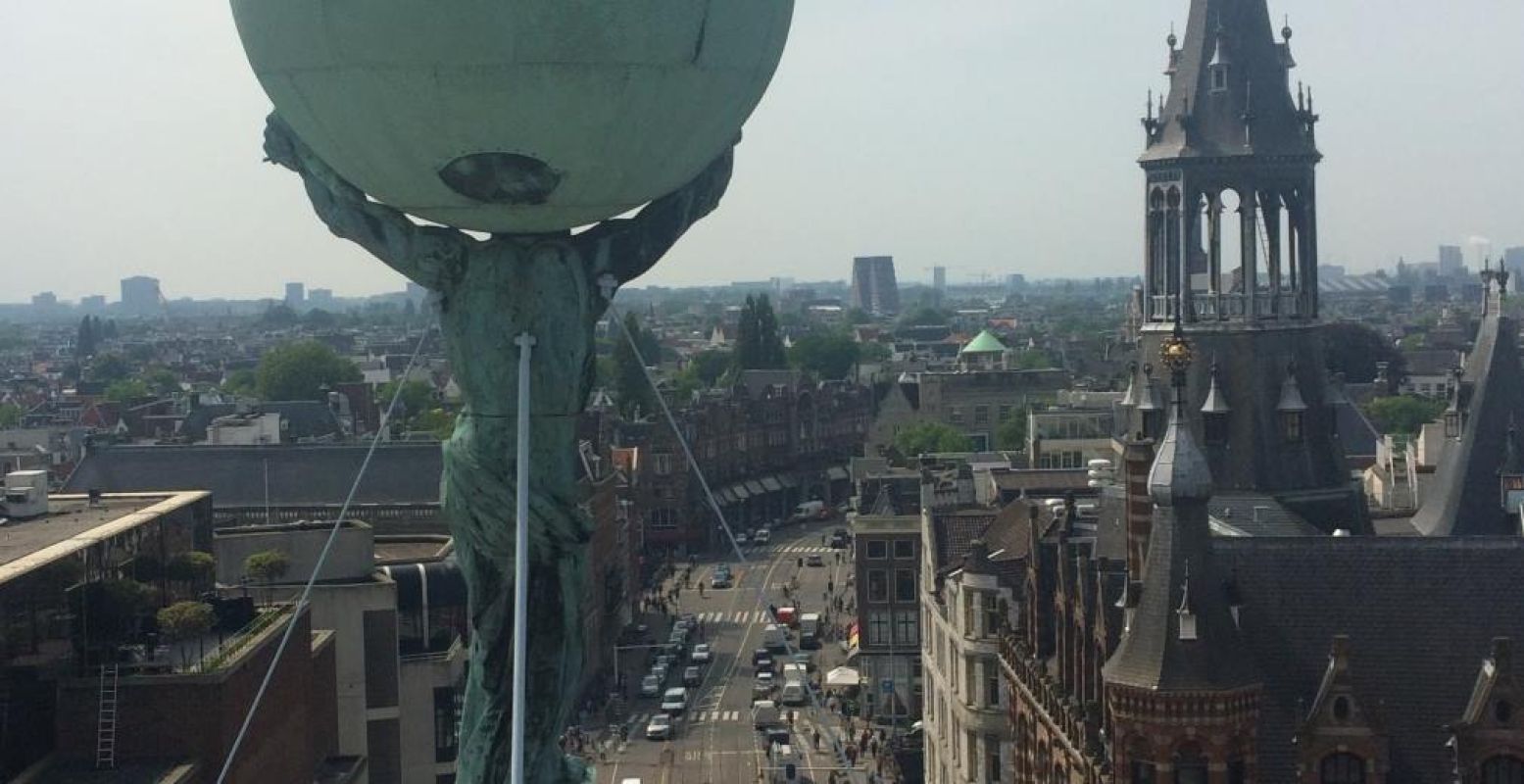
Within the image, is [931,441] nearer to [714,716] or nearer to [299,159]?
[714,716]

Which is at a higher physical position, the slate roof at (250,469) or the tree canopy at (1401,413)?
the slate roof at (250,469)

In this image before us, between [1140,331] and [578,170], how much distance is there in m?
Result: 47.5

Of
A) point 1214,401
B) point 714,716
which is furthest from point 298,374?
point 1214,401

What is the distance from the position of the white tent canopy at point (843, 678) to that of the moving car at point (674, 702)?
5.85 metres

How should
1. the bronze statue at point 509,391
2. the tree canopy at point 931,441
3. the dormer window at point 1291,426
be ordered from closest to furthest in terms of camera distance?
1. the bronze statue at point 509,391
2. the dormer window at point 1291,426
3. the tree canopy at point 931,441

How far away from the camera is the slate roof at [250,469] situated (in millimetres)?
79062

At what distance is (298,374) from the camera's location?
193375mm

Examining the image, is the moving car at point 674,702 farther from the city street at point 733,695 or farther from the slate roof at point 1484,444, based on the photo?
the slate roof at point 1484,444

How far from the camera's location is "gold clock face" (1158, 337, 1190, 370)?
45.1m

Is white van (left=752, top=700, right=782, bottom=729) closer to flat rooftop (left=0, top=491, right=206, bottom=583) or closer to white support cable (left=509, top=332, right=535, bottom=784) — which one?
flat rooftop (left=0, top=491, right=206, bottom=583)

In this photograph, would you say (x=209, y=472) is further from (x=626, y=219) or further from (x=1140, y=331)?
(x=626, y=219)

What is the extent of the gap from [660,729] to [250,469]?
21.1m

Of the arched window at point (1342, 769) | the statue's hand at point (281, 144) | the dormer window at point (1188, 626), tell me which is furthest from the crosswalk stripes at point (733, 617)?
the statue's hand at point (281, 144)

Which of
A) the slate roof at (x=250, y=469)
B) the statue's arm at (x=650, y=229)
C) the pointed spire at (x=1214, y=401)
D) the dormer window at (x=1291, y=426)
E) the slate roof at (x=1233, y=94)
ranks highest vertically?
the slate roof at (x=1233, y=94)
